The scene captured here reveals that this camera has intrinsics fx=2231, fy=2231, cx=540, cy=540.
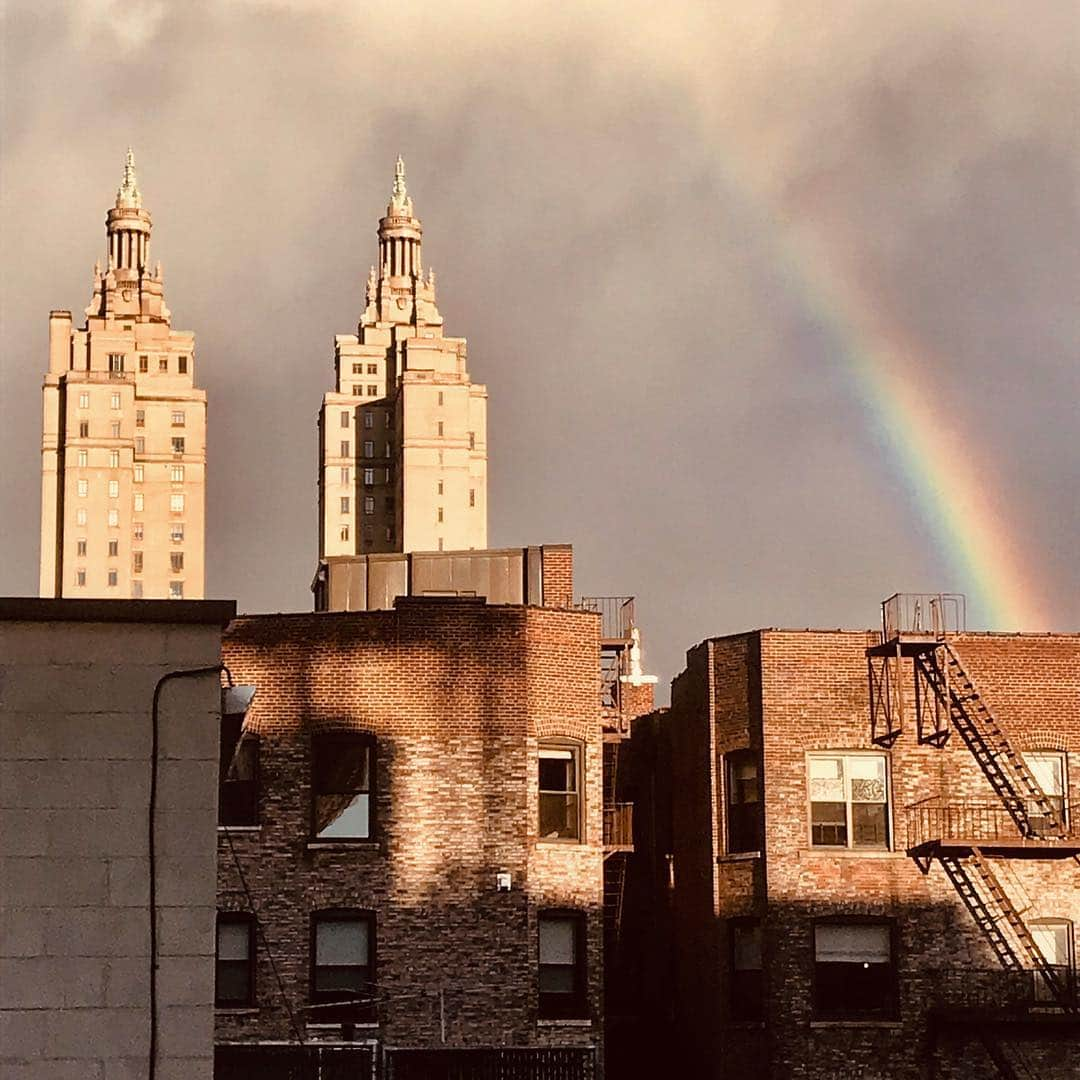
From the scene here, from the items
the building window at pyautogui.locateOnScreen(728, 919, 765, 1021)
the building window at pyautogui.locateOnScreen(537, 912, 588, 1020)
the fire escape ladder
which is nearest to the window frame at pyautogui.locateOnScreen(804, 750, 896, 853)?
the fire escape ladder

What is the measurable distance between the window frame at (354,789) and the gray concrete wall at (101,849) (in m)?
23.0

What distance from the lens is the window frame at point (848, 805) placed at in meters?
45.4

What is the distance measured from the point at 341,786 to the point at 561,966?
567cm

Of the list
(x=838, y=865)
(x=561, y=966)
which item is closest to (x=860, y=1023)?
(x=838, y=865)

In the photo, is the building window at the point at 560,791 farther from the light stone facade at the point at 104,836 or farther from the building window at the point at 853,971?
the light stone facade at the point at 104,836

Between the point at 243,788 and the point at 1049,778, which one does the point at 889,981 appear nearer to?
the point at 1049,778

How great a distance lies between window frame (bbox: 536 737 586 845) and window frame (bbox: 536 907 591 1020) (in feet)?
4.76

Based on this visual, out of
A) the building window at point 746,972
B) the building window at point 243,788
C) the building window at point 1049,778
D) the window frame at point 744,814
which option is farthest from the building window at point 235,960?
the building window at point 1049,778

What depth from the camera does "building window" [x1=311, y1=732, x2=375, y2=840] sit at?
44.4m

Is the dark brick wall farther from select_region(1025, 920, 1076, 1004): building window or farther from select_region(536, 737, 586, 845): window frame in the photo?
select_region(536, 737, 586, 845): window frame

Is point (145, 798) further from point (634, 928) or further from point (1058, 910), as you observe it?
point (634, 928)

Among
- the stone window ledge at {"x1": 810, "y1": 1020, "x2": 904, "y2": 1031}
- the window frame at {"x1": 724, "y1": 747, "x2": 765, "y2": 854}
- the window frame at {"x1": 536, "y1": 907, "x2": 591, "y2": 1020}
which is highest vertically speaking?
the window frame at {"x1": 724, "y1": 747, "x2": 765, "y2": 854}

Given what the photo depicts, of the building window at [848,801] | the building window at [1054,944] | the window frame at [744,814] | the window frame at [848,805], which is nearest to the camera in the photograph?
the building window at [1054,944]

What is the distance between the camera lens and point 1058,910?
45.3 m
